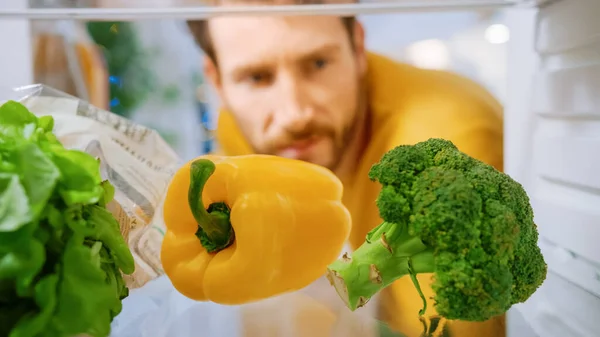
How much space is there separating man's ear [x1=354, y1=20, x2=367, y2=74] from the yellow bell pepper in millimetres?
274

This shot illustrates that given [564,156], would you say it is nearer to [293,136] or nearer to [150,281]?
[293,136]

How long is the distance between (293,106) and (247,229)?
0.33 m

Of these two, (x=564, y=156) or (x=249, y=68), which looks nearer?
(x=564, y=156)

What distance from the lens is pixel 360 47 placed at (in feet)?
3.48

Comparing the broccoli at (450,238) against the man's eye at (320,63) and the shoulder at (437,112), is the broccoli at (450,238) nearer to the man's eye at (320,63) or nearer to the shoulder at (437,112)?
the shoulder at (437,112)

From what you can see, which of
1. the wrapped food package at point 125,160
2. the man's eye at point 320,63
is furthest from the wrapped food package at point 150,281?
the man's eye at point 320,63

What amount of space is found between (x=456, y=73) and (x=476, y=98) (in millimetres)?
63

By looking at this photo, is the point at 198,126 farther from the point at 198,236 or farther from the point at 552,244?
the point at 552,244

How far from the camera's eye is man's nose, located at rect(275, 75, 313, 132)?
1.04m

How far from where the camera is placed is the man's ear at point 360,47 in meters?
1.05

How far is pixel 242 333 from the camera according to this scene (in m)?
0.90

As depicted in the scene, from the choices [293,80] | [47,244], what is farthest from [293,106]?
[47,244]

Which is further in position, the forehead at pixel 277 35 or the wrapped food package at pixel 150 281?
the forehead at pixel 277 35

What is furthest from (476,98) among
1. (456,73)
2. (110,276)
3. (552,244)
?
(110,276)
